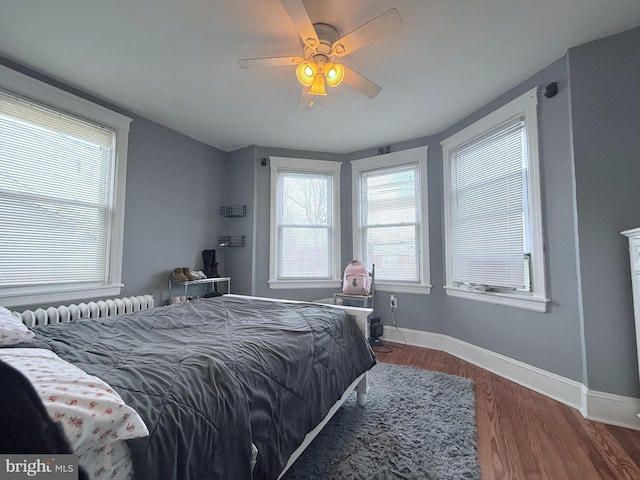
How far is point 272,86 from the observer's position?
96.1 inches

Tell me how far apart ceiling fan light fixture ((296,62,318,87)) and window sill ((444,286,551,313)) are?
2371 mm

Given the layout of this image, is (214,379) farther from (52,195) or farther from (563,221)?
(563,221)

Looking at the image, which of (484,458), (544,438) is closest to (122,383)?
(484,458)

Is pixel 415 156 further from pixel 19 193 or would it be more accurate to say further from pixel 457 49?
pixel 19 193

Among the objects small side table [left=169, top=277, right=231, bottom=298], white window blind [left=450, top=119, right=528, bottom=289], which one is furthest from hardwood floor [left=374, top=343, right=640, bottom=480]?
small side table [left=169, top=277, right=231, bottom=298]

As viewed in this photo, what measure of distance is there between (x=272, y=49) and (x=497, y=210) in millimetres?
2351

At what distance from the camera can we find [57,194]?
2363 mm

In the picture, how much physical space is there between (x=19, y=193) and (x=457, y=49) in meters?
3.36

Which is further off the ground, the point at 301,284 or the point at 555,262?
the point at 555,262

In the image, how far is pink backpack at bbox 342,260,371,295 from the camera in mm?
3340

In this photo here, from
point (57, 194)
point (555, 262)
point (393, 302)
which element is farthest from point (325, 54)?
point (393, 302)

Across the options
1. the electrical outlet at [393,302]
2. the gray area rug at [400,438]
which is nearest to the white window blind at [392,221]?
the electrical outlet at [393,302]

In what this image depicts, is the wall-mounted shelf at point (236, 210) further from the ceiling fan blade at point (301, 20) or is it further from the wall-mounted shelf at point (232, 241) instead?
the ceiling fan blade at point (301, 20)

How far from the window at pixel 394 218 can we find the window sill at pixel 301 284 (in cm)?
49
